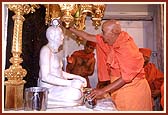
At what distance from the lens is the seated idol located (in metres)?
0.93

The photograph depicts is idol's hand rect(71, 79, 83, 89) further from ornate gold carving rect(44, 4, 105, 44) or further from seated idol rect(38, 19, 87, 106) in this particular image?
ornate gold carving rect(44, 4, 105, 44)

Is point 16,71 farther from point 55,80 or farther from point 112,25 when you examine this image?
point 112,25

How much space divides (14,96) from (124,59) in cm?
52

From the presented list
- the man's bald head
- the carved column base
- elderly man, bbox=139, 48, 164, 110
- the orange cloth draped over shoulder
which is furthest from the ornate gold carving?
elderly man, bbox=139, 48, 164, 110

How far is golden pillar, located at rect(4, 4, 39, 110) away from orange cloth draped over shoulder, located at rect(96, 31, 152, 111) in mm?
457

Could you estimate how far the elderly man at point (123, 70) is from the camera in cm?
122

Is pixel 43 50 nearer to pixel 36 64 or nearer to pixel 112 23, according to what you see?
pixel 36 64

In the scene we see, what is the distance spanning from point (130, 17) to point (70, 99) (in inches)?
77.9

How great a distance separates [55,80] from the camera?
959mm

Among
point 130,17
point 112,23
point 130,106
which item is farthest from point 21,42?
point 130,17

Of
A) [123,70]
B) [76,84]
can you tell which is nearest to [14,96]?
[76,84]

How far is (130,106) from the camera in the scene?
126 cm

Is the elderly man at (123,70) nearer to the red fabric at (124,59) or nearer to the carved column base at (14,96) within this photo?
the red fabric at (124,59)

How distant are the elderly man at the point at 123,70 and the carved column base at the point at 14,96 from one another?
36 centimetres
